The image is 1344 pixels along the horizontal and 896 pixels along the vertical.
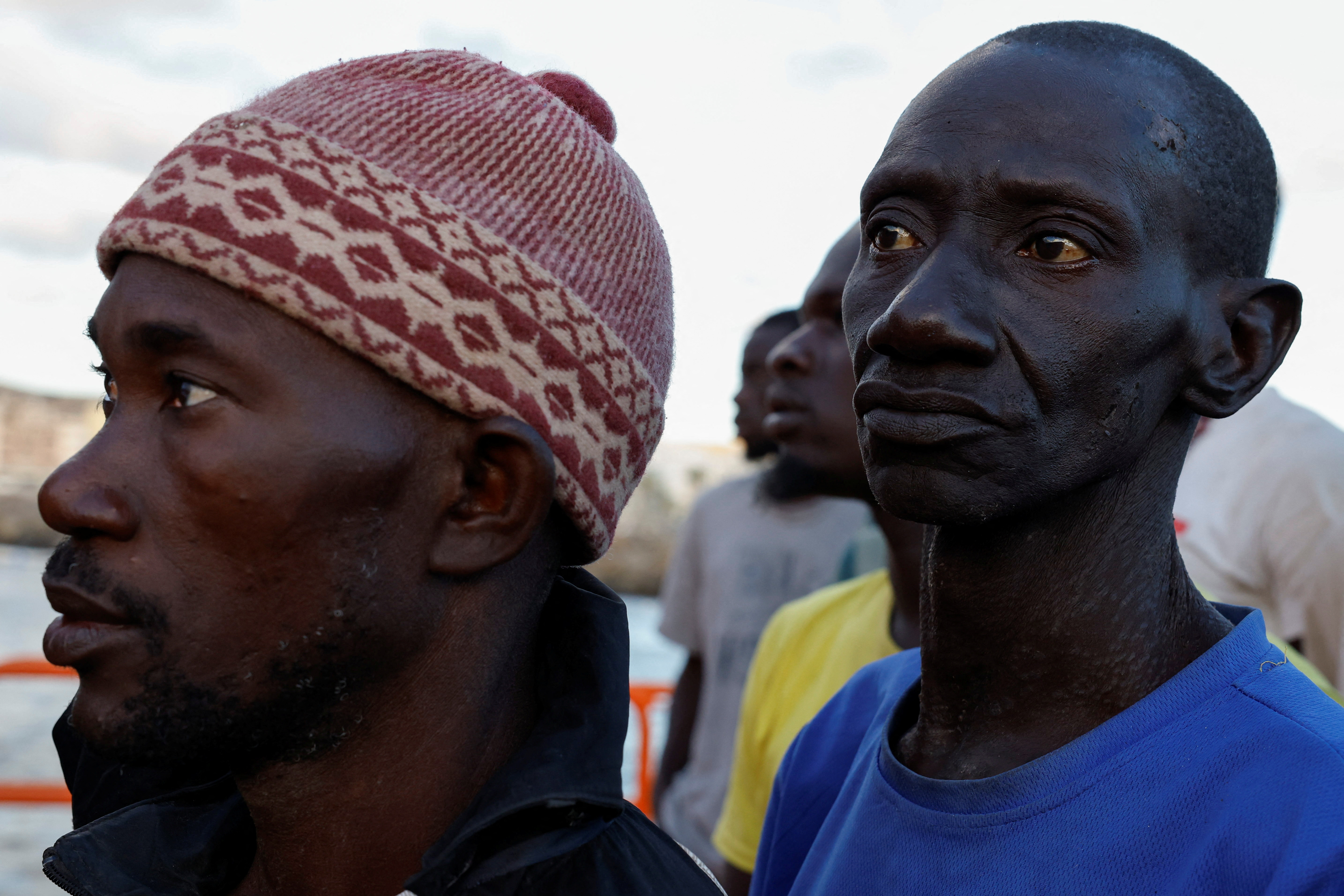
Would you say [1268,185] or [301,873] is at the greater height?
[1268,185]

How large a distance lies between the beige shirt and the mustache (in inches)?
112

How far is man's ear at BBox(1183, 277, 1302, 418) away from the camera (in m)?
1.77

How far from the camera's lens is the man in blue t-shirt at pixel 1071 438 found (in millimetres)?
1661

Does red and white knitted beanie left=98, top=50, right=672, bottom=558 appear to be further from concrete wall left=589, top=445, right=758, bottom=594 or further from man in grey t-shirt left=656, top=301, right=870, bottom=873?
concrete wall left=589, top=445, right=758, bottom=594

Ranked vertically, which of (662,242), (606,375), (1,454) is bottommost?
(1,454)

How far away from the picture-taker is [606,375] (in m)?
1.90

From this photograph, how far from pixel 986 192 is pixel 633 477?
753 mm

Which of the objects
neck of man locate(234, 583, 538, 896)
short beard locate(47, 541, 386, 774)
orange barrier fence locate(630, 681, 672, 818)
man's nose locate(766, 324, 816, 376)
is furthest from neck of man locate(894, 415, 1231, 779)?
orange barrier fence locate(630, 681, 672, 818)

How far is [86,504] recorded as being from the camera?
5.37ft

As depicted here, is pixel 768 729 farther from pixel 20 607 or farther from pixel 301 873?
pixel 20 607

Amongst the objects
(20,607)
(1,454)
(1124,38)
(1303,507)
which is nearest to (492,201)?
(1124,38)

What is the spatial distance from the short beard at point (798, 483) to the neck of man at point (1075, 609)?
1.85 meters

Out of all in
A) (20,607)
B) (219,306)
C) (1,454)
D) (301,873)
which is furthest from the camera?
(1,454)

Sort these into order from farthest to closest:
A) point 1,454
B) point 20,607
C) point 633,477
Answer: point 1,454 → point 20,607 → point 633,477
